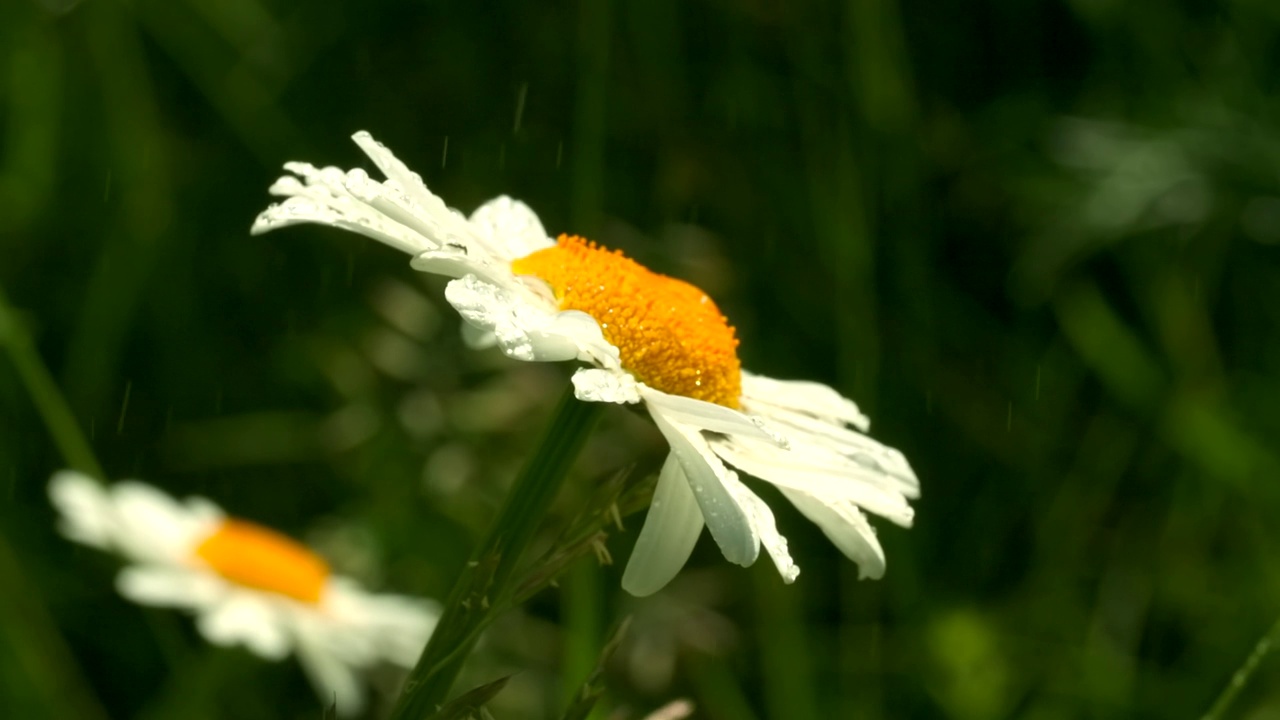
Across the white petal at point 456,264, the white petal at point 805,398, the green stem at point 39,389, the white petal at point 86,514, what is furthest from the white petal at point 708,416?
the white petal at point 86,514

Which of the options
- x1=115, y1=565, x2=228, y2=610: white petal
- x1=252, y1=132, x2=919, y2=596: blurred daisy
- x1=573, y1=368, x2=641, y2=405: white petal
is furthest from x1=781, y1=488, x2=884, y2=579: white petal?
x1=115, y1=565, x2=228, y2=610: white petal

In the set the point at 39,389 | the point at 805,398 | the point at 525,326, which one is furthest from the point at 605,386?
the point at 39,389

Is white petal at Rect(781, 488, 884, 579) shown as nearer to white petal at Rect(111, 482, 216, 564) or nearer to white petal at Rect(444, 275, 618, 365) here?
white petal at Rect(444, 275, 618, 365)

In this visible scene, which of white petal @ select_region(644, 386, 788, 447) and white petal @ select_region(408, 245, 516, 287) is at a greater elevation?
white petal @ select_region(408, 245, 516, 287)

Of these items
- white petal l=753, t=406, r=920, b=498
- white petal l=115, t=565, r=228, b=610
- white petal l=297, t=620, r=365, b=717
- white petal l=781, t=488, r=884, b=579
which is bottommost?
white petal l=297, t=620, r=365, b=717

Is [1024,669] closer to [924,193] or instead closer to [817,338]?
[817,338]

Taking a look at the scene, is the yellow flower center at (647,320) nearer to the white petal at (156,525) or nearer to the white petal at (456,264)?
the white petal at (456,264)

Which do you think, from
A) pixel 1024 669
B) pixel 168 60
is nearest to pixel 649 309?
pixel 1024 669

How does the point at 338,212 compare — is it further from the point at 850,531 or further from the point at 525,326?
the point at 850,531
